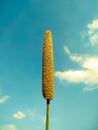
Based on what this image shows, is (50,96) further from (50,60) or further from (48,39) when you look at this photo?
(48,39)

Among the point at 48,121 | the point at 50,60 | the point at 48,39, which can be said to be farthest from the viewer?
the point at 48,39

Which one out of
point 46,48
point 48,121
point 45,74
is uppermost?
point 46,48

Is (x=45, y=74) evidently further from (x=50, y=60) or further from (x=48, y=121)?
(x=48, y=121)

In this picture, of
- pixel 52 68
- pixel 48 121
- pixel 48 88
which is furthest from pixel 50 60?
pixel 48 121

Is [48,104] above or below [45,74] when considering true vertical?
below

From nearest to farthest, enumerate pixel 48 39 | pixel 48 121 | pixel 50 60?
pixel 48 121 < pixel 50 60 < pixel 48 39

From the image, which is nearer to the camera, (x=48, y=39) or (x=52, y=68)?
(x=52, y=68)
